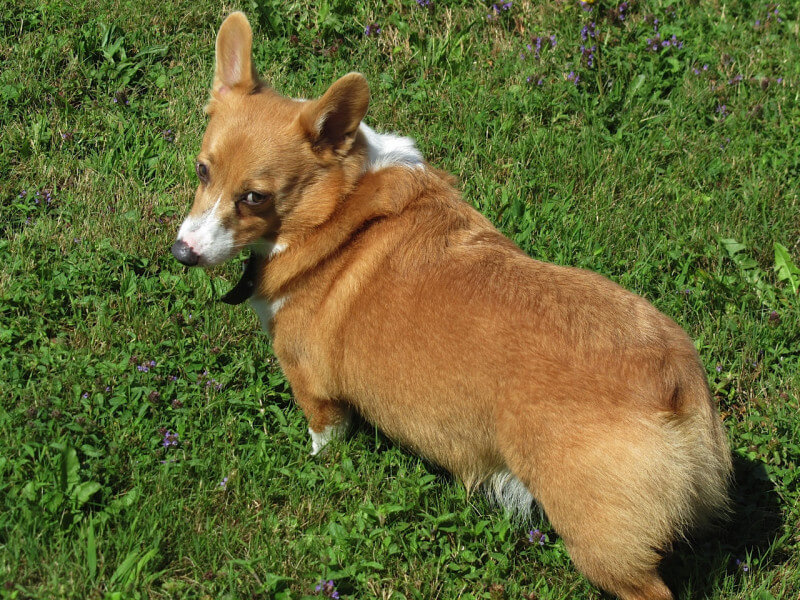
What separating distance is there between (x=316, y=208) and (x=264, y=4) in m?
2.66

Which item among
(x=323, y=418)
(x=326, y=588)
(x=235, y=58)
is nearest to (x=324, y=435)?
(x=323, y=418)

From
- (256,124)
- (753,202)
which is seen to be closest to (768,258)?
(753,202)

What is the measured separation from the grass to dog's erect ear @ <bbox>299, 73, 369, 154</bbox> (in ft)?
4.01

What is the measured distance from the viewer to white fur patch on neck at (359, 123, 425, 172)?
3527mm

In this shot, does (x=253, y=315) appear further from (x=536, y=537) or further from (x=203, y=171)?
(x=536, y=537)

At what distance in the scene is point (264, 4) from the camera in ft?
18.0

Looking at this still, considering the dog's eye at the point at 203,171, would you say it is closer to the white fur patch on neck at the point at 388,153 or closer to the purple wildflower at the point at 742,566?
→ the white fur patch on neck at the point at 388,153

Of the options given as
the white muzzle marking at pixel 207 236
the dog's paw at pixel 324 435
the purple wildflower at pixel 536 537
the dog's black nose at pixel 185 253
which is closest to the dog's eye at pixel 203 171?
the white muzzle marking at pixel 207 236

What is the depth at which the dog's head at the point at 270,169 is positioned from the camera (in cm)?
333

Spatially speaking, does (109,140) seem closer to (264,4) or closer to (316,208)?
(264,4)

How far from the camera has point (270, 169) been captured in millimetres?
3359

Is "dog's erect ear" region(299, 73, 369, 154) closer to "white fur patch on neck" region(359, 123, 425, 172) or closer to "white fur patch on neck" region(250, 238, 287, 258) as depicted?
"white fur patch on neck" region(359, 123, 425, 172)

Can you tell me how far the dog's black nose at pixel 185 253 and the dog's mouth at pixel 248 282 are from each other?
37 centimetres

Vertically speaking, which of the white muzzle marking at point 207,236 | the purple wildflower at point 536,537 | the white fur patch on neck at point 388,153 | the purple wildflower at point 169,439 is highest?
the white fur patch on neck at point 388,153
